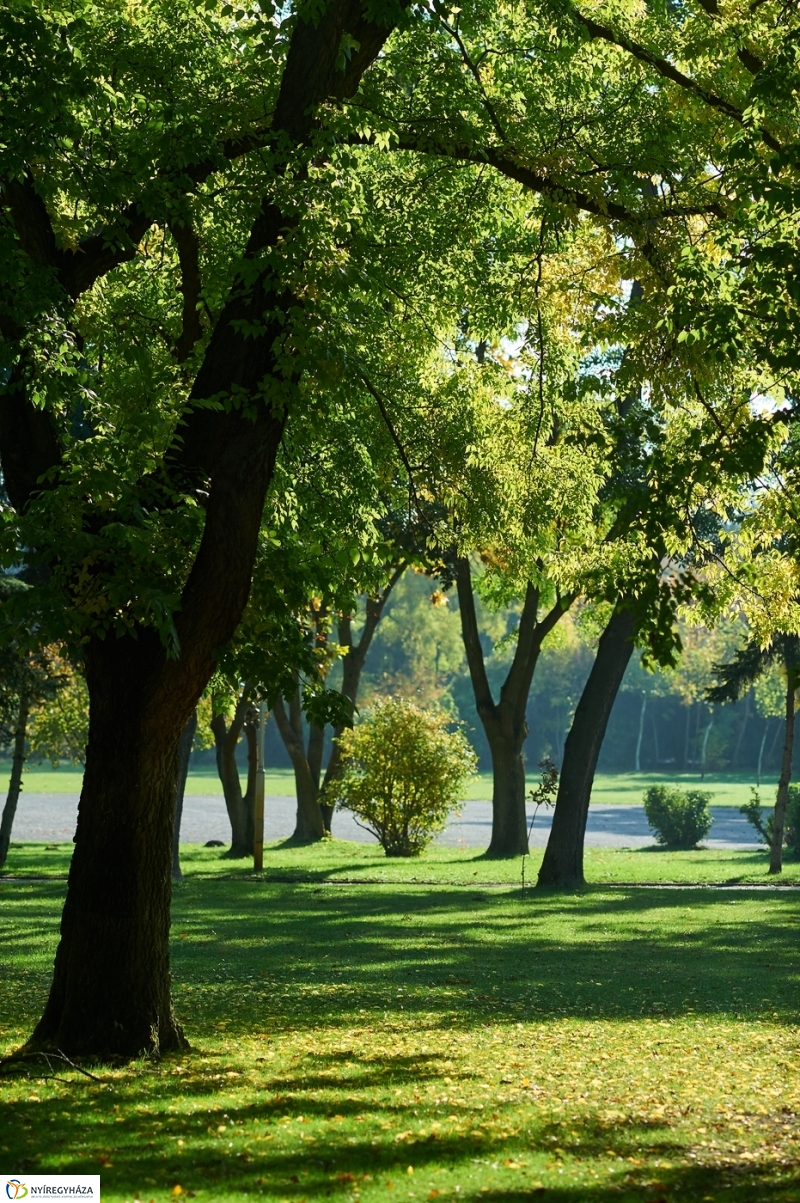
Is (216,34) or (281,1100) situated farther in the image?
(216,34)

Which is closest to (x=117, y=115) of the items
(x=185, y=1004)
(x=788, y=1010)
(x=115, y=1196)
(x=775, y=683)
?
(x=185, y=1004)

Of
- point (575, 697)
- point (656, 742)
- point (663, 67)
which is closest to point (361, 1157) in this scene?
point (663, 67)

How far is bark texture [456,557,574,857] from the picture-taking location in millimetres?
27000

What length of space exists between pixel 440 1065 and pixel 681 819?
26741 mm

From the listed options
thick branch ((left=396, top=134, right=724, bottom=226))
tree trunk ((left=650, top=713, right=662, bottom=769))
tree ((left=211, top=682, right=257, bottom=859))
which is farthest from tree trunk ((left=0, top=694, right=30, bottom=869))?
tree trunk ((left=650, top=713, right=662, bottom=769))

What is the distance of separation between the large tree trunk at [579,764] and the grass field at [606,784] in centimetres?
3767

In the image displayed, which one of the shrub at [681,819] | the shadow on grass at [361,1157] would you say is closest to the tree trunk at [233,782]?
the shrub at [681,819]

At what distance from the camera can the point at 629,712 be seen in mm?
100000

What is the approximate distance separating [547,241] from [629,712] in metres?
90.9

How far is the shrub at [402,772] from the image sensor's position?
90.7 feet

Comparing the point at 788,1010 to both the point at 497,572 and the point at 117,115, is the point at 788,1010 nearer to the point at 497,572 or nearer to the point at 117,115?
the point at 117,115

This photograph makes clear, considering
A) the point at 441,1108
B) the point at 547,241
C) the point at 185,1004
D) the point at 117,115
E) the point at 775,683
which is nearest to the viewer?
the point at 441,1108

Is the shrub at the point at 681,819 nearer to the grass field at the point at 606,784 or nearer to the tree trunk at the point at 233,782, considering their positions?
the tree trunk at the point at 233,782

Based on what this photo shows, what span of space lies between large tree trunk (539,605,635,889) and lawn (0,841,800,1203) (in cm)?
384
